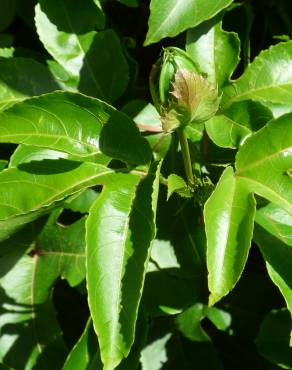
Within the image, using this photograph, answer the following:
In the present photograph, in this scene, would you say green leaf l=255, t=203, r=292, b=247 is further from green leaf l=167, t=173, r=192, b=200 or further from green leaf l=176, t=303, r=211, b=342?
green leaf l=176, t=303, r=211, b=342

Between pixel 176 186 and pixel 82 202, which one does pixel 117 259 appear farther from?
pixel 82 202

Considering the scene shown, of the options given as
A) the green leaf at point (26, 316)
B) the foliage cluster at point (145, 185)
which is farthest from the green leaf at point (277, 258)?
the green leaf at point (26, 316)

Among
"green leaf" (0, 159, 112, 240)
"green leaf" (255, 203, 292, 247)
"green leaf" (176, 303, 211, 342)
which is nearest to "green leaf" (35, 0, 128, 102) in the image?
"green leaf" (0, 159, 112, 240)

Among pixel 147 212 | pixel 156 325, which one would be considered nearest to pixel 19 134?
pixel 147 212

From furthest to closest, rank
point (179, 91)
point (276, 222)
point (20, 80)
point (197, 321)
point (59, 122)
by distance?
point (197, 321)
point (20, 80)
point (276, 222)
point (59, 122)
point (179, 91)

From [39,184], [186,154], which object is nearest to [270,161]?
[186,154]
